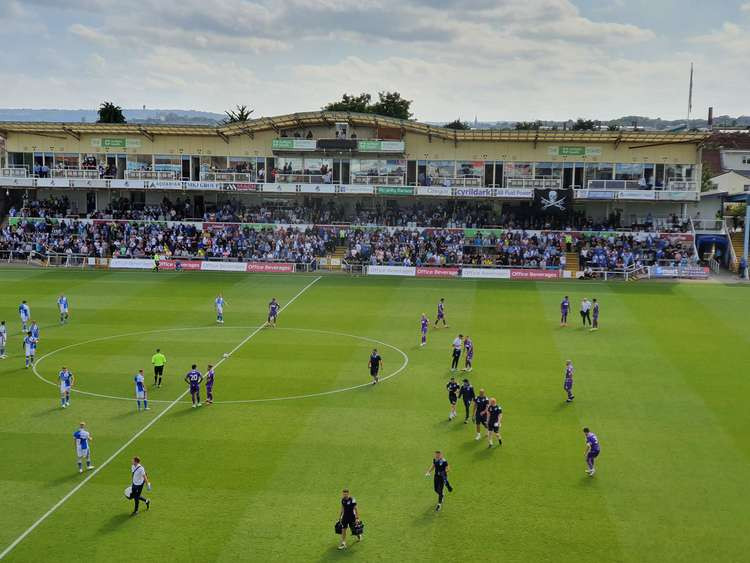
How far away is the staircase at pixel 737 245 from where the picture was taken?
56647 mm

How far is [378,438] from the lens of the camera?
24.0m

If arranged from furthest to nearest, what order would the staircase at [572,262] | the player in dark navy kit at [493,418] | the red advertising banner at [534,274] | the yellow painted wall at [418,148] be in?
the yellow painted wall at [418,148] < the staircase at [572,262] < the red advertising banner at [534,274] < the player in dark navy kit at [493,418]

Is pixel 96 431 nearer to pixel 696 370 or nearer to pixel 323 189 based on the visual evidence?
pixel 696 370

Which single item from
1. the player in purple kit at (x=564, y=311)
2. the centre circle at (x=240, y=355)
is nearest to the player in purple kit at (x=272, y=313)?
the centre circle at (x=240, y=355)

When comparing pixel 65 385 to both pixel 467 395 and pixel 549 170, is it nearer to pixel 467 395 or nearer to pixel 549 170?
pixel 467 395

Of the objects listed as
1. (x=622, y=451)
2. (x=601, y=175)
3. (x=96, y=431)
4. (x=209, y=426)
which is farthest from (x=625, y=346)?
(x=601, y=175)

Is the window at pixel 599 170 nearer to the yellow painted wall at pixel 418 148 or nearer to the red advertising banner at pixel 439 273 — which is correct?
the yellow painted wall at pixel 418 148

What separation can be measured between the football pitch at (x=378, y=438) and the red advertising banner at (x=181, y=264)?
13.5 meters

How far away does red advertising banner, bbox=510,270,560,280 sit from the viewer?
2128 inches

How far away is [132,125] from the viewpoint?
66000 millimetres

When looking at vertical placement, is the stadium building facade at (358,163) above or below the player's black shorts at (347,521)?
above

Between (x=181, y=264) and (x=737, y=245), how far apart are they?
139 ft

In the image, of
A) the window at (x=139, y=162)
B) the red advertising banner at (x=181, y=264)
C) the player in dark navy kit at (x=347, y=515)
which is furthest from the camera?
the window at (x=139, y=162)

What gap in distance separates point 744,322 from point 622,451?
69.4 feet
